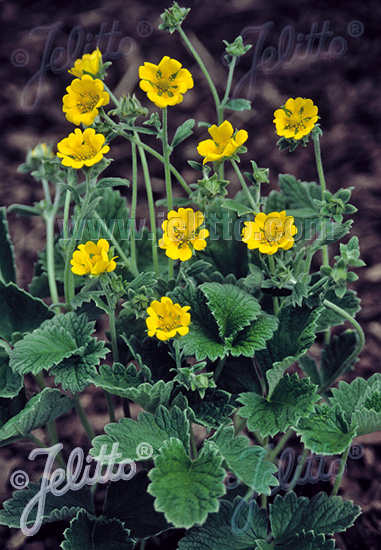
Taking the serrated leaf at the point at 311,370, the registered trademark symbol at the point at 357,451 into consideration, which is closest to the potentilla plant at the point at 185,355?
the serrated leaf at the point at 311,370

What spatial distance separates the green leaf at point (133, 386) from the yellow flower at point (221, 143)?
41cm

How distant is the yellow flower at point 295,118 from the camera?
1157mm

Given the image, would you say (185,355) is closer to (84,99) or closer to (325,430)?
(325,430)

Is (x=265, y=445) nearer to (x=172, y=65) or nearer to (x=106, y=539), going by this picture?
(x=106, y=539)

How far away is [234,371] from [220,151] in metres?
0.45

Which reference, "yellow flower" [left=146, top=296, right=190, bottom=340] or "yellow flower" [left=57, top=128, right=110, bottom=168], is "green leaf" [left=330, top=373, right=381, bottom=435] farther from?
"yellow flower" [left=57, top=128, right=110, bottom=168]

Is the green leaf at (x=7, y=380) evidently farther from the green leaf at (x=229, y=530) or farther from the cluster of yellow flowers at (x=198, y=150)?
the green leaf at (x=229, y=530)

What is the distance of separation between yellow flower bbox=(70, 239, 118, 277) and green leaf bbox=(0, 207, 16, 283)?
0.41m

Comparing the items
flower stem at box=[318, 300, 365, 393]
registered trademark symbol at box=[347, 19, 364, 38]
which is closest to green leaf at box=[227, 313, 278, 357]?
flower stem at box=[318, 300, 365, 393]

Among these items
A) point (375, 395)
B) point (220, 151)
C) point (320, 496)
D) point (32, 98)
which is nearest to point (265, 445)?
point (320, 496)

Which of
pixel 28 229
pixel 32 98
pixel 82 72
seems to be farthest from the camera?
pixel 32 98

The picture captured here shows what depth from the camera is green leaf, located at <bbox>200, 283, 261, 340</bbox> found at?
3.95 ft

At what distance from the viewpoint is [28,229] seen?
227cm

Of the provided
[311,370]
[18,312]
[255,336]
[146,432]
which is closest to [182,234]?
[255,336]
